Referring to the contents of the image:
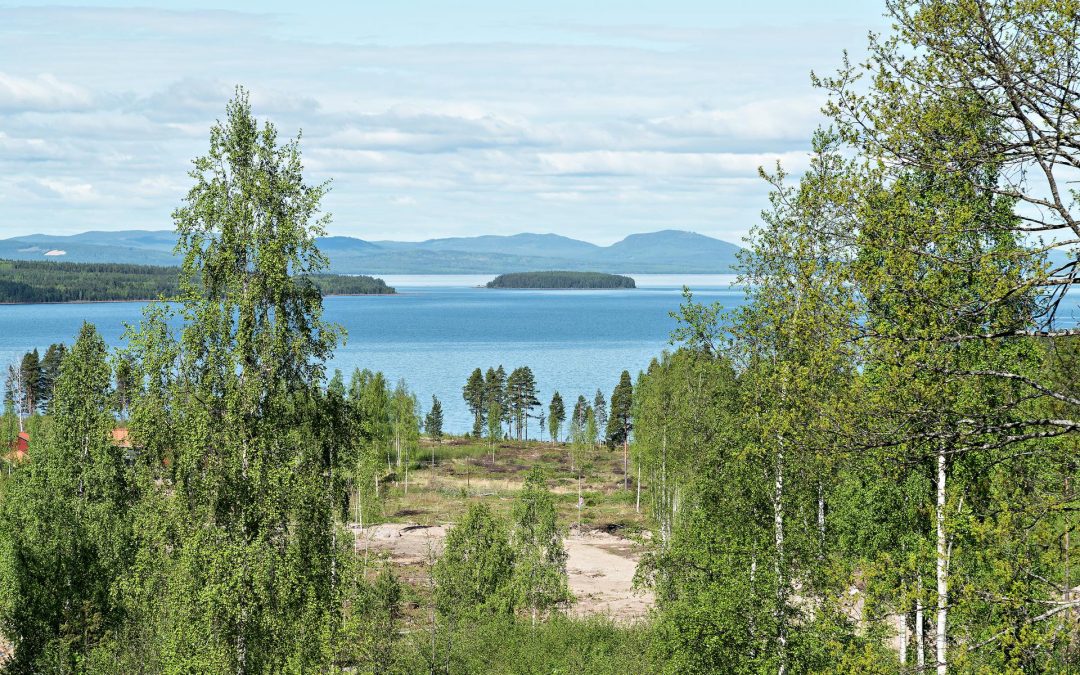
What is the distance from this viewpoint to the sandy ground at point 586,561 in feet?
161

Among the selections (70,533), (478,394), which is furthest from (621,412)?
(70,533)

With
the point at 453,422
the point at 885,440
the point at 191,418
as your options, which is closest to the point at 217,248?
the point at 191,418

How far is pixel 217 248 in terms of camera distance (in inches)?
669

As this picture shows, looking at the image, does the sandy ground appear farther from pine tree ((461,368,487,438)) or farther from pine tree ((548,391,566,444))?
pine tree ((461,368,487,438))

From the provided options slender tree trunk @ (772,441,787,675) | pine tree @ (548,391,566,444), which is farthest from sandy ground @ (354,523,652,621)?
pine tree @ (548,391,566,444)

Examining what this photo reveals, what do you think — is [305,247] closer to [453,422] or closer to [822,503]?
[822,503]

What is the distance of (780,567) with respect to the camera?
19.5m

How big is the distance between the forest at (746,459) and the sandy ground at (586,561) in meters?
12.9

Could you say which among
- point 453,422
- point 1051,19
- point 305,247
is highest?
point 1051,19

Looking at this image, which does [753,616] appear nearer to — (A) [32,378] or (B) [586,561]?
(B) [586,561]

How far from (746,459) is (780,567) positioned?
2.22 m

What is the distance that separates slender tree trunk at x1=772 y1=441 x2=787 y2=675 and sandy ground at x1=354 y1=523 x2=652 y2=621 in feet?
81.5

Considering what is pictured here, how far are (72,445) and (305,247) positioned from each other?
61.8 ft

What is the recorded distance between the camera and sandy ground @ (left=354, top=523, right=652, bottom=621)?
161 ft
